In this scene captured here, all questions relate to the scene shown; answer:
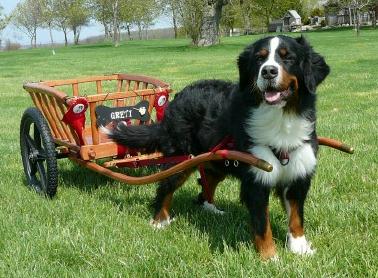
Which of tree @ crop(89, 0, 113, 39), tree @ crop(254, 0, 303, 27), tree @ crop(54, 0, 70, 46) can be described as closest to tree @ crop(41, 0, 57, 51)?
tree @ crop(54, 0, 70, 46)

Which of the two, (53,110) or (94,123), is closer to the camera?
(94,123)

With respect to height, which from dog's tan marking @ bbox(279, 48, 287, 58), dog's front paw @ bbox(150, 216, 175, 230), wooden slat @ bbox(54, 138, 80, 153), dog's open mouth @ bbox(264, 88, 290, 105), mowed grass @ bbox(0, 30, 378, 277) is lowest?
dog's front paw @ bbox(150, 216, 175, 230)

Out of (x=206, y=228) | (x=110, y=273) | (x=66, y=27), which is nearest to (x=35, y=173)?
(x=206, y=228)

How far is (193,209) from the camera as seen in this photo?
4.99 metres

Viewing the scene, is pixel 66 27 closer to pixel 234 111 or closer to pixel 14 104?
pixel 14 104

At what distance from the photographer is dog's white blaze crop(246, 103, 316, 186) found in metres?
3.54

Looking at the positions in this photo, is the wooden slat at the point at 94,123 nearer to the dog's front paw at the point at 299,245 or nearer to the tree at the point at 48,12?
the dog's front paw at the point at 299,245

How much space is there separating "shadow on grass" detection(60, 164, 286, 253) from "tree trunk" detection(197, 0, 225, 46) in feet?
111

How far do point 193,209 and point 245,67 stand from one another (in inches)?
67.3

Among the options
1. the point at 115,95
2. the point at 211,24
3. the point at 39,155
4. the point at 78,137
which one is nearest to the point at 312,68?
the point at 115,95

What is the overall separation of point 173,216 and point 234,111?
138 centimetres

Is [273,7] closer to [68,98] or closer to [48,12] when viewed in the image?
[48,12]

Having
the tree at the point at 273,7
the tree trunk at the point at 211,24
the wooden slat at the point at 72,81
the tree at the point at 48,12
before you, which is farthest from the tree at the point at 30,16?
the wooden slat at the point at 72,81

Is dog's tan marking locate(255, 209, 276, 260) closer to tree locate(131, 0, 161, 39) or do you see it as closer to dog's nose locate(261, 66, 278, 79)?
dog's nose locate(261, 66, 278, 79)
